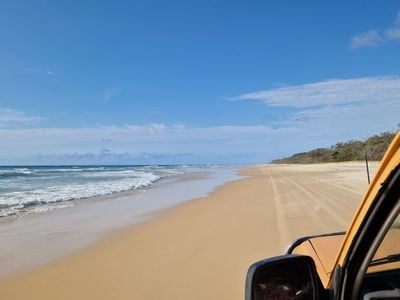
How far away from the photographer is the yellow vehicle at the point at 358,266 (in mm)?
1451

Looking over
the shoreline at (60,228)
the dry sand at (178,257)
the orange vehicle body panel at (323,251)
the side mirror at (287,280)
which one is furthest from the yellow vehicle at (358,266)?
the shoreline at (60,228)

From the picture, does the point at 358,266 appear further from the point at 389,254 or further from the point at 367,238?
the point at 389,254

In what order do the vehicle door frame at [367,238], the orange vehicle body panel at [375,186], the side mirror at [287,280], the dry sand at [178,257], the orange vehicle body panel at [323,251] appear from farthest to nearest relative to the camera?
the dry sand at [178,257] → the orange vehicle body panel at [323,251] → the side mirror at [287,280] → the vehicle door frame at [367,238] → the orange vehicle body panel at [375,186]

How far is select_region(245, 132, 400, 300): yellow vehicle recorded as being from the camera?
1.45 meters

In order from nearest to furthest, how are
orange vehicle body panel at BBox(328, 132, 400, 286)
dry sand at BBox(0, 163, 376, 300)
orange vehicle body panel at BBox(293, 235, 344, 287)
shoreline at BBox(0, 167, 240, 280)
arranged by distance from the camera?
orange vehicle body panel at BBox(328, 132, 400, 286), orange vehicle body panel at BBox(293, 235, 344, 287), dry sand at BBox(0, 163, 376, 300), shoreline at BBox(0, 167, 240, 280)

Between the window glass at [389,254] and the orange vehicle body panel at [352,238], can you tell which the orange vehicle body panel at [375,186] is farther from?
the window glass at [389,254]

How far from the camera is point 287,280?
1.69 metres

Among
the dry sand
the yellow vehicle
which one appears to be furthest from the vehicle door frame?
the dry sand

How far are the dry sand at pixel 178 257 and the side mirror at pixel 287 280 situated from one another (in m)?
3.56

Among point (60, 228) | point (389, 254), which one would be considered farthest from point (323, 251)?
point (60, 228)

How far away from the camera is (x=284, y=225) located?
375 inches

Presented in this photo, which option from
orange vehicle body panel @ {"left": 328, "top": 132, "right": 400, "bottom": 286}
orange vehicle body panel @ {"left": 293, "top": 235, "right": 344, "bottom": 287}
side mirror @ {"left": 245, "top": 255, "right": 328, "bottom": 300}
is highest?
orange vehicle body panel @ {"left": 328, "top": 132, "right": 400, "bottom": 286}

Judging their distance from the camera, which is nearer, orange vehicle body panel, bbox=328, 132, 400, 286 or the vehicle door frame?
orange vehicle body panel, bbox=328, 132, 400, 286

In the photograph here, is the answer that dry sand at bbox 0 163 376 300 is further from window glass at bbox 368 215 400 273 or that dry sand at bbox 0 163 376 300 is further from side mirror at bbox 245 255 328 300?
side mirror at bbox 245 255 328 300
